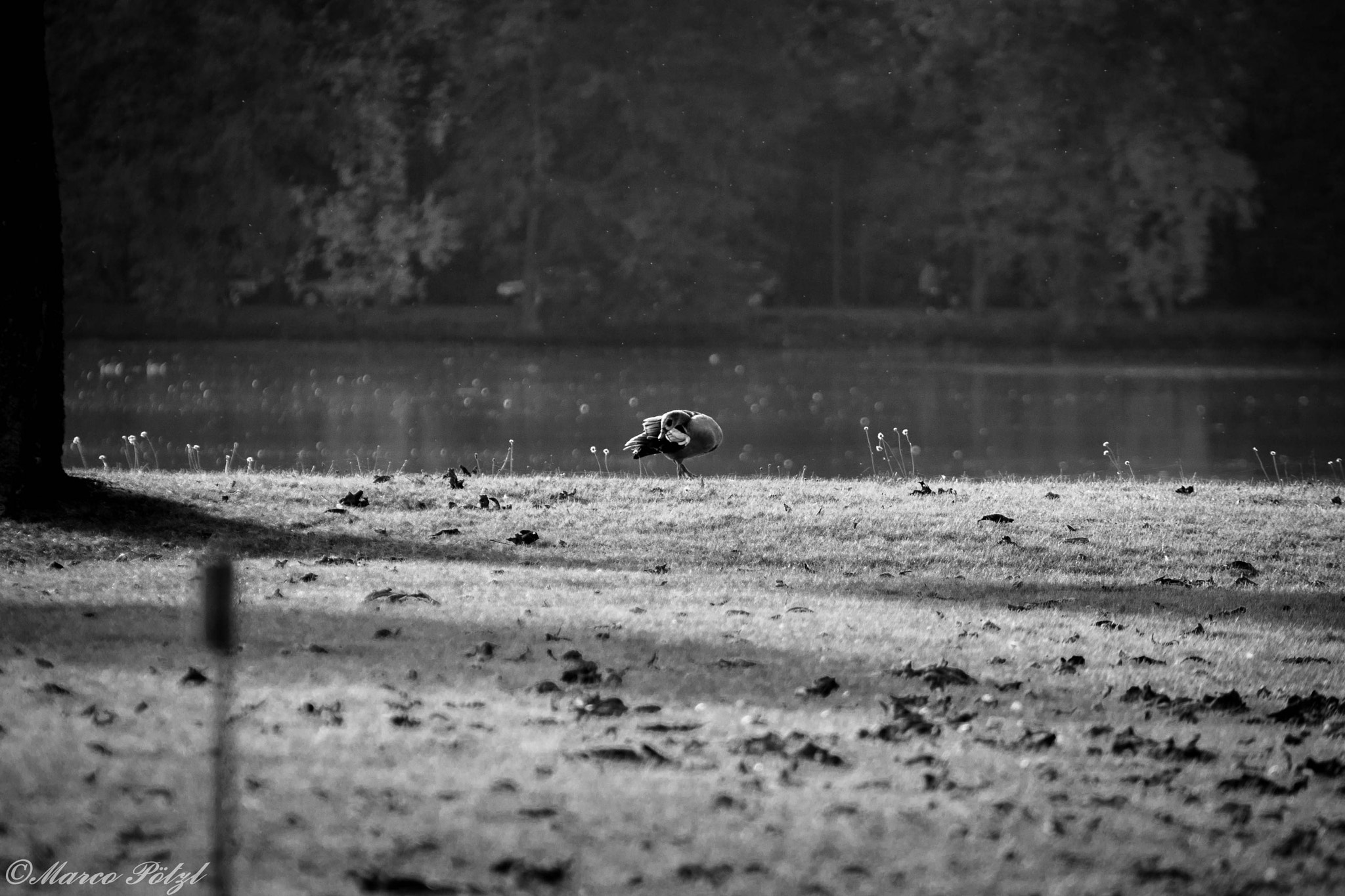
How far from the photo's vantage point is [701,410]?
98.8 ft

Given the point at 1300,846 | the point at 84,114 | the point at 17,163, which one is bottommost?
the point at 1300,846

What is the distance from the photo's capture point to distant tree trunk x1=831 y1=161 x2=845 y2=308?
175ft

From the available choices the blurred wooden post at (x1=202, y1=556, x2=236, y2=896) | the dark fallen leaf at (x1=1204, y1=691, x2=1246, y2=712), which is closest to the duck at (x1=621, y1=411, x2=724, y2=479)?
the dark fallen leaf at (x1=1204, y1=691, x2=1246, y2=712)

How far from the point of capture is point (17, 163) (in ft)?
38.9

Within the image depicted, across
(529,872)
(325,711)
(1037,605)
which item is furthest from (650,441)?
(529,872)

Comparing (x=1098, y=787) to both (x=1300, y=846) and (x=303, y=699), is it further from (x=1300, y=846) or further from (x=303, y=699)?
(x=303, y=699)

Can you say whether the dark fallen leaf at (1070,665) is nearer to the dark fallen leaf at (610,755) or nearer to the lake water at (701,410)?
the dark fallen leaf at (610,755)

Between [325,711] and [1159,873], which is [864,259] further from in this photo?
[1159,873]

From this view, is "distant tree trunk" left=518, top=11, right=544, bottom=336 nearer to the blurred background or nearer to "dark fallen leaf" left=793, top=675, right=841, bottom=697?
the blurred background

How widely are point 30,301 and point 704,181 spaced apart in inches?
1663

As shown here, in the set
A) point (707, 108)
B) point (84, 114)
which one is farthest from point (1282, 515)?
point (84, 114)

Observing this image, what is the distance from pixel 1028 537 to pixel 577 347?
37.4 meters

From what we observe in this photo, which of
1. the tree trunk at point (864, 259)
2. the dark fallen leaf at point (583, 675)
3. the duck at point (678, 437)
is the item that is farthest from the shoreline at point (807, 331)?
the dark fallen leaf at point (583, 675)

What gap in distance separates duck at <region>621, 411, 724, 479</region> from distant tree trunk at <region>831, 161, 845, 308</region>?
3967 cm
